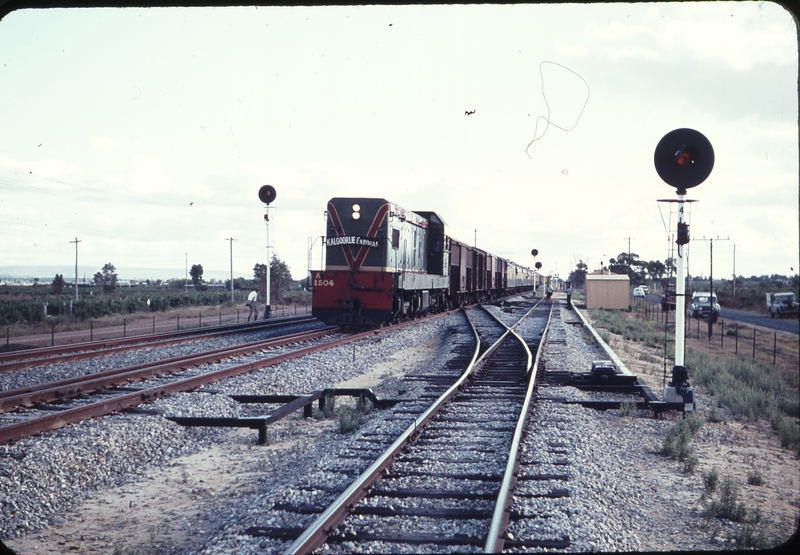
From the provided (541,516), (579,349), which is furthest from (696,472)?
(579,349)

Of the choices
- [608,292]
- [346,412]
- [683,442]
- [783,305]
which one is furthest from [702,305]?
[346,412]

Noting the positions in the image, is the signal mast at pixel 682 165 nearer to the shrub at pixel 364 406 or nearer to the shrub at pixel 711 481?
the shrub at pixel 711 481

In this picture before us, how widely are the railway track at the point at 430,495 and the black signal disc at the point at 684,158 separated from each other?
3633 millimetres

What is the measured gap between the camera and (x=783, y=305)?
29.6 meters

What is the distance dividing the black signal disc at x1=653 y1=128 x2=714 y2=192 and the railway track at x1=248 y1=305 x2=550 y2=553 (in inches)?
143

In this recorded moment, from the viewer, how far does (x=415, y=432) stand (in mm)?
6715

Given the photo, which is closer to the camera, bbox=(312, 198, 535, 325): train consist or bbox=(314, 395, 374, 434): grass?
bbox=(314, 395, 374, 434): grass

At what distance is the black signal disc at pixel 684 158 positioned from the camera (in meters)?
7.76

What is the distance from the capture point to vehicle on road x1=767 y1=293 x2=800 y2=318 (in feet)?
90.0

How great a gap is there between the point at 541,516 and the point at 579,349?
43.3ft

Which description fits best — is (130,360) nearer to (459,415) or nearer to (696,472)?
(459,415)

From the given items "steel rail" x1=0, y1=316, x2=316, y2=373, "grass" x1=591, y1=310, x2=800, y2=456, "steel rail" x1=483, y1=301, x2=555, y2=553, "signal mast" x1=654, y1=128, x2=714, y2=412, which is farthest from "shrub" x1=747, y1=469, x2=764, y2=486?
"steel rail" x1=0, y1=316, x2=316, y2=373

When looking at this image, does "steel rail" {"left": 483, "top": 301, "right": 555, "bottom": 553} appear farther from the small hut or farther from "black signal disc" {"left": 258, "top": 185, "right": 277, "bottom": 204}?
the small hut

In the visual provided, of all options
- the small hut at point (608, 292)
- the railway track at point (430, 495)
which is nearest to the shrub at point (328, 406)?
the railway track at point (430, 495)
